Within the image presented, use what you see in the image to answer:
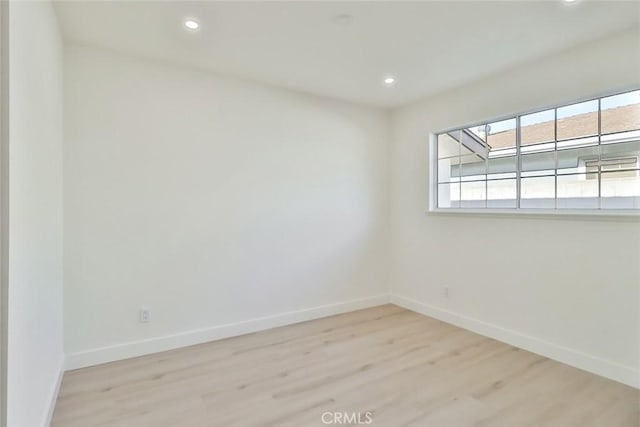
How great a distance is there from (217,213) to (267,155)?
0.75 meters

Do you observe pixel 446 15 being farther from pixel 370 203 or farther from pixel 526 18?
pixel 370 203

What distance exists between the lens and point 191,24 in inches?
88.9

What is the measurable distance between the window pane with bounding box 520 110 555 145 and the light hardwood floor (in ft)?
5.90

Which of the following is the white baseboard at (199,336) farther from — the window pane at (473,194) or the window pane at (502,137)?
the window pane at (502,137)

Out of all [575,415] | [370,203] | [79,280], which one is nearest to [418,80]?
[370,203]

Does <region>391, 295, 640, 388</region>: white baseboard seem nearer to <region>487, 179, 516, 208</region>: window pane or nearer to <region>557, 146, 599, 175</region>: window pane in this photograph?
<region>487, 179, 516, 208</region>: window pane

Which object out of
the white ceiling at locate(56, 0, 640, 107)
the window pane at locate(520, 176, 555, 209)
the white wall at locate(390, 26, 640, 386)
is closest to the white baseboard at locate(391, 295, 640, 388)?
the white wall at locate(390, 26, 640, 386)

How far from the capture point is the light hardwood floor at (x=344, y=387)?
1.94 metres

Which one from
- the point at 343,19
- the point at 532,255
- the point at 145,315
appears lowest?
the point at 145,315

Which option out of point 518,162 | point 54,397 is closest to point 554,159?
point 518,162

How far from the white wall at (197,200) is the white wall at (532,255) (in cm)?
69

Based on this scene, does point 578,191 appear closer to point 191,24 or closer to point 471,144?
point 471,144

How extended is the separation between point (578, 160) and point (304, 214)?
242 centimetres

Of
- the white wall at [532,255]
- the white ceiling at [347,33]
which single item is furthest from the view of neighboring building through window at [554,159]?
the white ceiling at [347,33]
